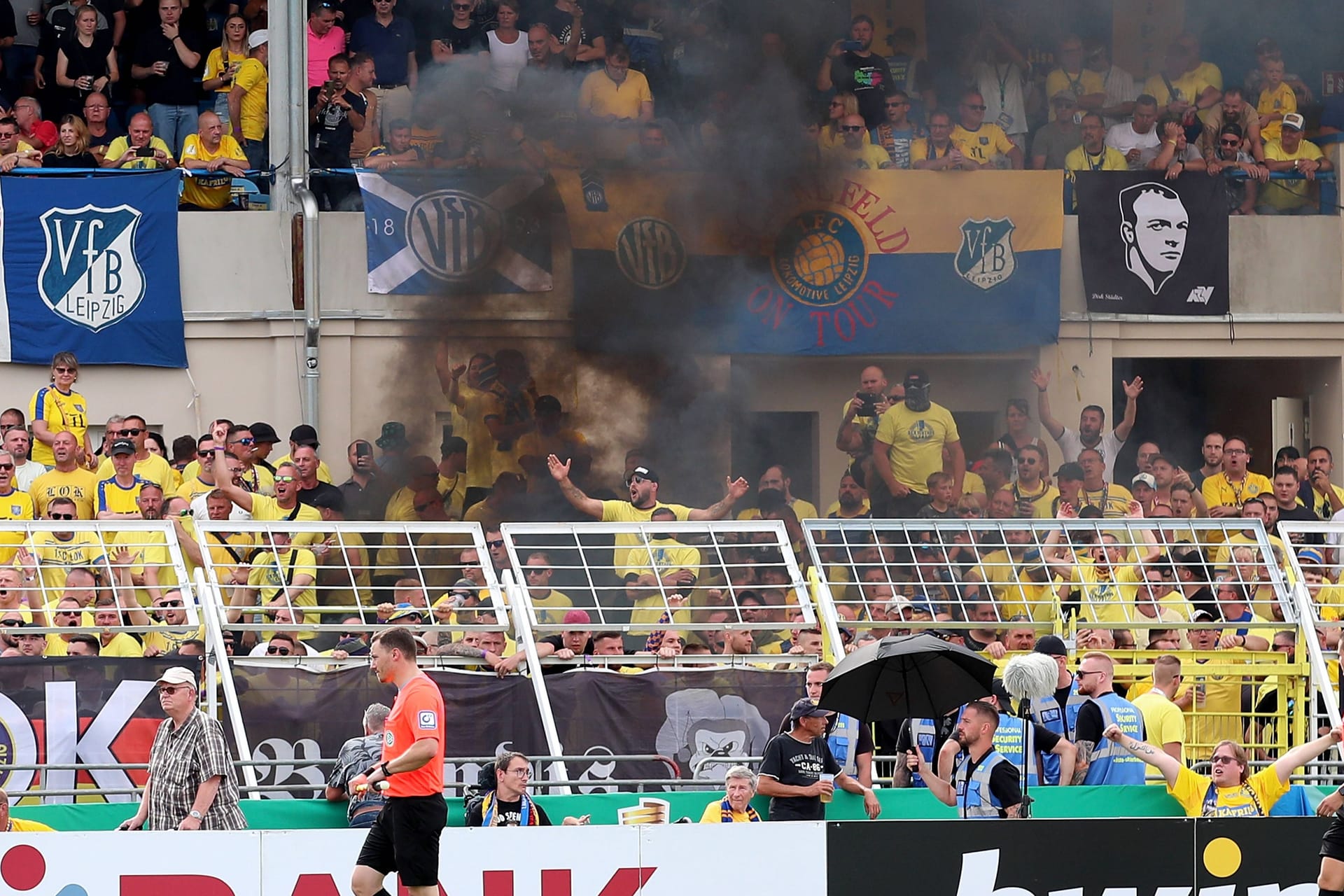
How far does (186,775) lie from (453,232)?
7113mm

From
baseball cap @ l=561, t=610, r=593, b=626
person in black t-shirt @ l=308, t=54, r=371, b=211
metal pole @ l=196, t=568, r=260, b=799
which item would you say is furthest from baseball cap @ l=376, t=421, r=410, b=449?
metal pole @ l=196, t=568, r=260, b=799

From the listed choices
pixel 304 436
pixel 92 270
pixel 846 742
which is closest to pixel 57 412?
pixel 92 270

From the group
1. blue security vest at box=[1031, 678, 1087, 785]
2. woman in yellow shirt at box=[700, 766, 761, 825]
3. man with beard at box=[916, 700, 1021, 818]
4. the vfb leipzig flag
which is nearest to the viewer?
man with beard at box=[916, 700, 1021, 818]

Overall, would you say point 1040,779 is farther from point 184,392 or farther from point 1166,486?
point 184,392

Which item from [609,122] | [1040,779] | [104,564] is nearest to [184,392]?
[609,122]

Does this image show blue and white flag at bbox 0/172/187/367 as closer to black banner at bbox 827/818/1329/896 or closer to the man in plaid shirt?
the man in plaid shirt

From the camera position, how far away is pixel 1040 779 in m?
9.02

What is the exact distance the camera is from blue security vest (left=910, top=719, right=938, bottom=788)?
927 cm

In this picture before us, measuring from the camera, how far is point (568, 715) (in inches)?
379

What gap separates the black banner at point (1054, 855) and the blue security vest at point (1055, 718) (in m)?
1.25

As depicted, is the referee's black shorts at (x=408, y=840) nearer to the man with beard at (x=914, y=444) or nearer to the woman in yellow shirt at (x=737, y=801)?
the woman in yellow shirt at (x=737, y=801)

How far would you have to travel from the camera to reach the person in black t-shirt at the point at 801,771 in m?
8.46

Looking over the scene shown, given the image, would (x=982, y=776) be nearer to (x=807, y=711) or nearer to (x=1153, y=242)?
(x=807, y=711)

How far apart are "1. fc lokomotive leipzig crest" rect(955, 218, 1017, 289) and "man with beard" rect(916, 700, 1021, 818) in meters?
7.21
